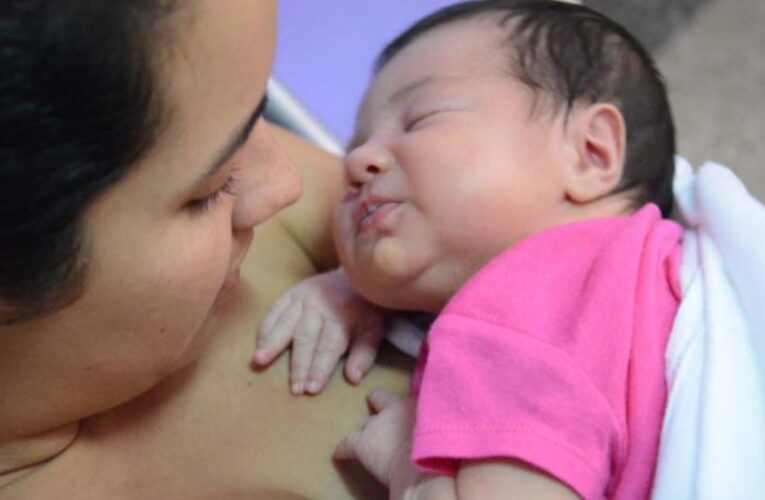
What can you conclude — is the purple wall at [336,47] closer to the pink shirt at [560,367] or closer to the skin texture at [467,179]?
the skin texture at [467,179]

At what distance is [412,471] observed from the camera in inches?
33.6

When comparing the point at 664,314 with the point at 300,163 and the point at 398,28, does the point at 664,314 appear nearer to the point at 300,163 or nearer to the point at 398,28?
the point at 300,163

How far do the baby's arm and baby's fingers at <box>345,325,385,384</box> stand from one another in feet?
0.11

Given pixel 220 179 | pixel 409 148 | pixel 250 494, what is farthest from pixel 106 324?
pixel 409 148

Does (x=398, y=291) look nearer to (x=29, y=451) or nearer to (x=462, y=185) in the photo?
(x=462, y=185)

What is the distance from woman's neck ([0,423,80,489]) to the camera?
87 centimetres

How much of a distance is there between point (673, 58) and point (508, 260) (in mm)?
1499

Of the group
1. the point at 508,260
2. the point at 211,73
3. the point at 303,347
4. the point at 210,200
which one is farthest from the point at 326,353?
the point at 211,73

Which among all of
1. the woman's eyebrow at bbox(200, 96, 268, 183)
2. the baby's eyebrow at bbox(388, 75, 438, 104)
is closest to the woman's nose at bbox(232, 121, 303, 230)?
the woman's eyebrow at bbox(200, 96, 268, 183)

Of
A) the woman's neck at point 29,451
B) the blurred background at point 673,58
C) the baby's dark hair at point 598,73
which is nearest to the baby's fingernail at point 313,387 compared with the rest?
the woman's neck at point 29,451

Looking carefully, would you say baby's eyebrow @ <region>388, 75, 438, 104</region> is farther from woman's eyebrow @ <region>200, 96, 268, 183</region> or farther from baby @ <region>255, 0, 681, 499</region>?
woman's eyebrow @ <region>200, 96, 268, 183</region>

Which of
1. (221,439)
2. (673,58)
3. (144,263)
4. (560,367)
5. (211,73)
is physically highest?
(211,73)

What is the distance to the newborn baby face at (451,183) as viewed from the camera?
960mm

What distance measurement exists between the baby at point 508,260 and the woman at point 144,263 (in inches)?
2.4
